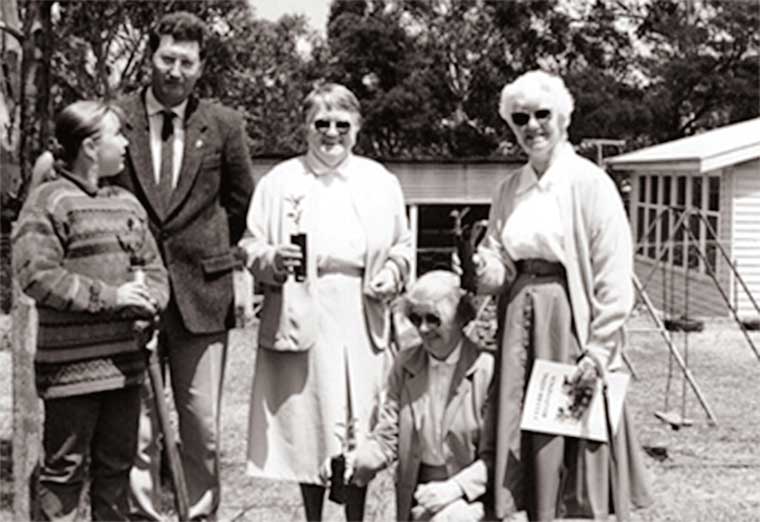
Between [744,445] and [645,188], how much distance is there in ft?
49.1

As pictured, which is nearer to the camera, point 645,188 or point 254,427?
point 254,427

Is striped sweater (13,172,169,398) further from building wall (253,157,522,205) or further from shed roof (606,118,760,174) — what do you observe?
building wall (253,157,522,205)

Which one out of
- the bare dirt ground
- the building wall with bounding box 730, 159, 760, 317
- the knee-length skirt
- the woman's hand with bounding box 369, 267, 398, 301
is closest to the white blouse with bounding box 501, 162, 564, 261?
the woman's hand with bounding box 369, 267, 398, 301

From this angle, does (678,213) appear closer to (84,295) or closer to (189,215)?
(189,215)

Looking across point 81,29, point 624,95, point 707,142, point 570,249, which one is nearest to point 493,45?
point 624,95

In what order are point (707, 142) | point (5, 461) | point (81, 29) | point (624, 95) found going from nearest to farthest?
point (5, 461)
point (707, 142)
point (81, 29)
point (624, 95)

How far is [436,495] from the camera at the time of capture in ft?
11.9

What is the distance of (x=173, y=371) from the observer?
4.43 meters

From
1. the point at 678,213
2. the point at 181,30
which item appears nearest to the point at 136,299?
the point at 181,30

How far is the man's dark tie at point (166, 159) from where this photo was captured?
4.28m

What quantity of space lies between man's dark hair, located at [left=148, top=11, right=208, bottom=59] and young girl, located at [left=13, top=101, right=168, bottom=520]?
0.47 meters

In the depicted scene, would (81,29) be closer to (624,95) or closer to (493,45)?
(493,45)

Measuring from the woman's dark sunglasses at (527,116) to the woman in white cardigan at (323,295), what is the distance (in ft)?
2.29

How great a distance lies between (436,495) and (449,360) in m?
0.44
